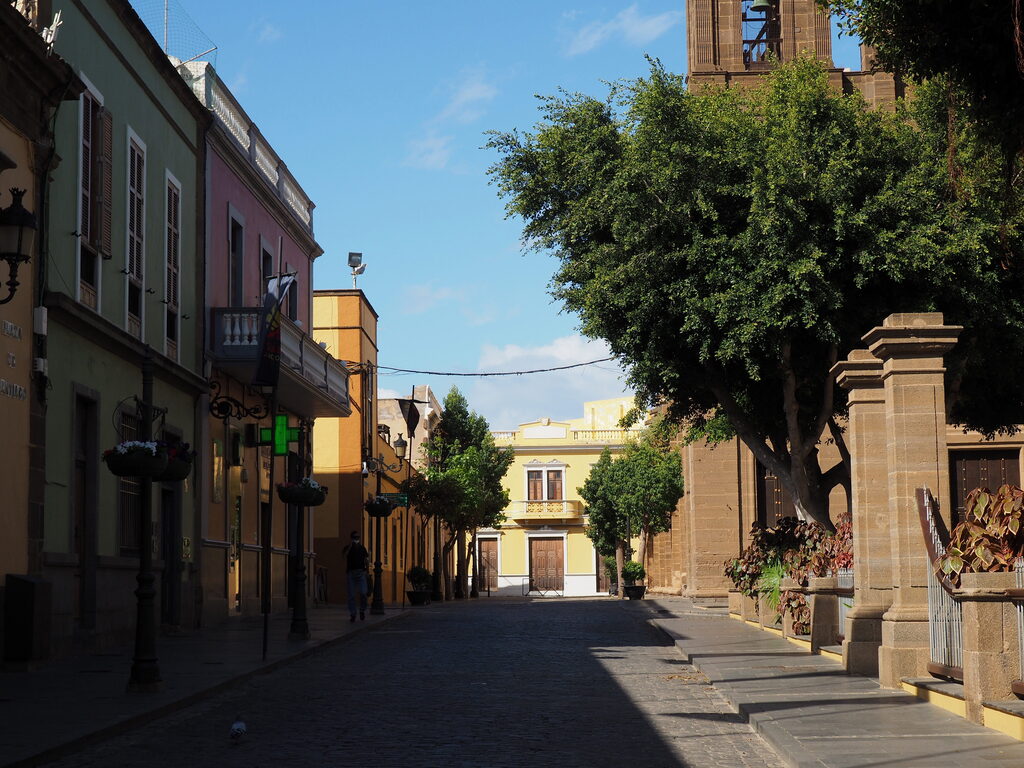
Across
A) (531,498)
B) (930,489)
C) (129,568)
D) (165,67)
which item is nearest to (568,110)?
(165,67)

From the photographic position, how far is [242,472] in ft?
90.6

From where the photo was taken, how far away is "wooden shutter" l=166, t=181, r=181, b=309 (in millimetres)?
22942

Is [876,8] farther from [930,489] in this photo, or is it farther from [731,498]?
[731,498]

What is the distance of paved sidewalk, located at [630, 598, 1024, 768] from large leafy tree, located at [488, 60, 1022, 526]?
5452 mm

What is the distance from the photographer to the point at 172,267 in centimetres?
2317

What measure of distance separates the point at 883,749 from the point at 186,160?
18.2 metres

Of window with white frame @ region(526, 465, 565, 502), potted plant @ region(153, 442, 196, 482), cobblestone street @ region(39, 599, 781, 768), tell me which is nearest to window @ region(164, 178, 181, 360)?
cobblestone street @ region(39, 599, 781, 768)

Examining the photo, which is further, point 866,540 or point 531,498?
point 531,498

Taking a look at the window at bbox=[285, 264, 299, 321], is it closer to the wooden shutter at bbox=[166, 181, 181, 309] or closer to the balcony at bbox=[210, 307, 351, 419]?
the balcony at bbox=[210, 307, 351, 419]

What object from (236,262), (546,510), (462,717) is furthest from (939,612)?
(546,510)

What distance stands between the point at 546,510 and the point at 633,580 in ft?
94.6

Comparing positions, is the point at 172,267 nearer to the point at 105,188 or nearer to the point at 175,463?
the point at 105,188

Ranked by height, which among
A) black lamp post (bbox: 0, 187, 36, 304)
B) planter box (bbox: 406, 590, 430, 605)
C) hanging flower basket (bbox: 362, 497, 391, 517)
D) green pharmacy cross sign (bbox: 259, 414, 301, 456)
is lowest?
planter box (bbox: 406, 590, 430, 605)

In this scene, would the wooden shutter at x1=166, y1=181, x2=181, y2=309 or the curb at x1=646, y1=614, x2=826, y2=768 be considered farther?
the wooden shutter at x1=166, y1=181, x2=181, y2=309
